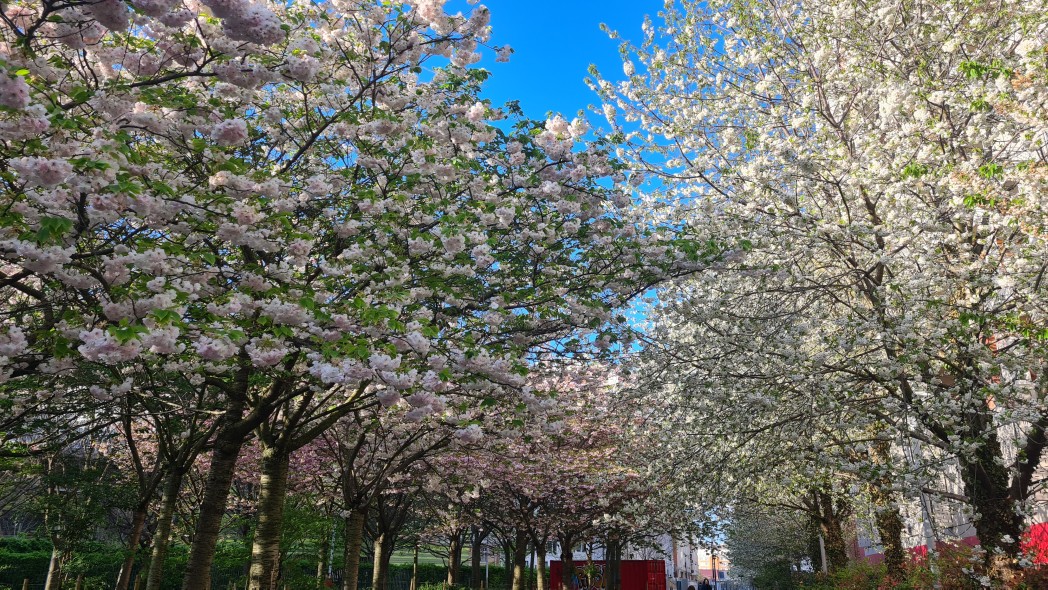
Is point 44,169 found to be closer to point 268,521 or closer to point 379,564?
point 268,521

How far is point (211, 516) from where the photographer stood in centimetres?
971

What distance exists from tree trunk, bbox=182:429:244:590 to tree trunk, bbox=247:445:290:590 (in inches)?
29.1

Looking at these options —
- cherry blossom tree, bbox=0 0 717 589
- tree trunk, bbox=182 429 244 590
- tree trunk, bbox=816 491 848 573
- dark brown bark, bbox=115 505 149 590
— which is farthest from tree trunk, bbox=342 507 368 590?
tree trunk, bbox=816 491 848 573

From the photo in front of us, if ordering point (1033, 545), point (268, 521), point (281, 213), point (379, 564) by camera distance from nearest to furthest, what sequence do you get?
point (281, 213)
point (1033, 545)
point (268, 521)
point (379, 564)

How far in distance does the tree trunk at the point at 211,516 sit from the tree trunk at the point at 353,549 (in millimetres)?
4472

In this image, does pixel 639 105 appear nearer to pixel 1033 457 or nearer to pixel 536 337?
pixel 536 337

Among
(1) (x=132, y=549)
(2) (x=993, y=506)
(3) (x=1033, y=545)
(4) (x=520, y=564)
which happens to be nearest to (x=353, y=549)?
(1) (x=132, y=549)

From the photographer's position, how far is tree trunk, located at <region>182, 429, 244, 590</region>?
948 cm

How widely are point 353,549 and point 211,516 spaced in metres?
5.03

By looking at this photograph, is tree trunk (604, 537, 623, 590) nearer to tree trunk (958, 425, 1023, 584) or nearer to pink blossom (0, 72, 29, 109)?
tree trunk (958, 425, 1023, 584)

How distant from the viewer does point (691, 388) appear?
11.7m

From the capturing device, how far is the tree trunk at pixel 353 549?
13844 mm

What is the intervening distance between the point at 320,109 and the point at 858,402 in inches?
367

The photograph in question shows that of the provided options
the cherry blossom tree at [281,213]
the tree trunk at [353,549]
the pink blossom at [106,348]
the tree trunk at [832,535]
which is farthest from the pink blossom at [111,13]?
the tree trunk at [832,535]
